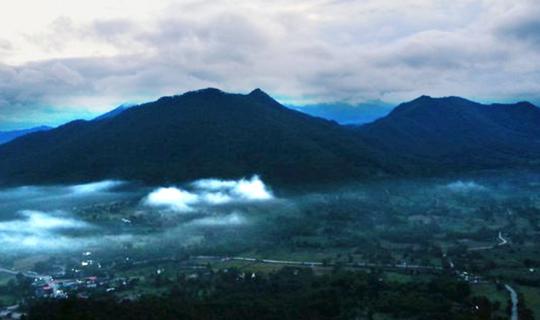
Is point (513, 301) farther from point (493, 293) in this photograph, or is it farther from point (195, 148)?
point (195, 148)

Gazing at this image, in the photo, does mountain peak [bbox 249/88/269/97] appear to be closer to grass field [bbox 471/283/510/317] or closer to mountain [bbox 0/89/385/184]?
mountain [bbox 0/89/385/184]

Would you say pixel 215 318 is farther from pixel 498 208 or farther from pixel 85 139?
pixel 85 139

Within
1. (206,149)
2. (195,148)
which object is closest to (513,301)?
(206,149)

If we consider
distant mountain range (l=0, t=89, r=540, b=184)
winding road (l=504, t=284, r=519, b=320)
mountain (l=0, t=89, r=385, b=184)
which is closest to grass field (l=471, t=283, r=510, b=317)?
winding road (l=504, t=284, r=519, b=320)

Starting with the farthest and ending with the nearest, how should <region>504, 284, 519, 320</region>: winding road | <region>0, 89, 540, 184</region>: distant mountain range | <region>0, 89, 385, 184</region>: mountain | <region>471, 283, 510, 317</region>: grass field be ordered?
<region>0, 89, 540, 184</region>: distant mountain range → <region>0, 89, 385, 184</region>: mountain → <region>471, 283, 510, 317</region>: grass field → <region>504, 284, 519, 320</region>: winding road

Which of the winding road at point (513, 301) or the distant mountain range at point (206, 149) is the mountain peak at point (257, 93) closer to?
the distant mountain range at point (206, 149)
